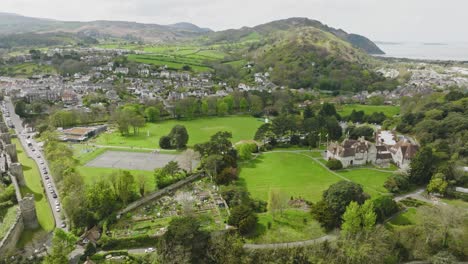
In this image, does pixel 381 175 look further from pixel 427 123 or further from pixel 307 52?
pixel 307 52

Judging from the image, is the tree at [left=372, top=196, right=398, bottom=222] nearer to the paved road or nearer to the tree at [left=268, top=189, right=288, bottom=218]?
the tree at [left=268, top=189, right=288, bottom=218]

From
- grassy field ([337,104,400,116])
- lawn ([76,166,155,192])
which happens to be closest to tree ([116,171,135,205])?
lawn ([76,166,155,192])

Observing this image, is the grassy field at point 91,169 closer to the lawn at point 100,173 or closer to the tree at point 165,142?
the lawn at point 100,173

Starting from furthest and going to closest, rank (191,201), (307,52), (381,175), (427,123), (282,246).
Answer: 1. (307,52)
2. (427,123)
3. (381,175)
4. (191,201)
5. (282,246)

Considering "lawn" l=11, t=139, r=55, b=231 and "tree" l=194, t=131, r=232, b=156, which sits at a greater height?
"tree" l=194, t=131, r=232, b=156

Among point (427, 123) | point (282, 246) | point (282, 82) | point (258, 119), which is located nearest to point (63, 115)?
point (258, 119)
